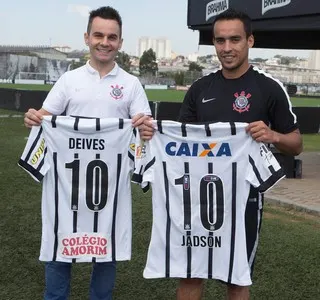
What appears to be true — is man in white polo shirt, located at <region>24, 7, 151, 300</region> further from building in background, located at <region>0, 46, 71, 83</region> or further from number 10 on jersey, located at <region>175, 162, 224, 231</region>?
building in background, located at <region>0, 46, 71, 83</region>

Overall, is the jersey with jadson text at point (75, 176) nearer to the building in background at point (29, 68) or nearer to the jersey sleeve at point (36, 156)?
the jersey sleeve at point (36, 156)

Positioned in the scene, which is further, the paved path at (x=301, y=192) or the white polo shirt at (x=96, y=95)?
the paved path at (x=301, y=192)

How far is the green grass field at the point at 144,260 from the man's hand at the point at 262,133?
1.72 metres

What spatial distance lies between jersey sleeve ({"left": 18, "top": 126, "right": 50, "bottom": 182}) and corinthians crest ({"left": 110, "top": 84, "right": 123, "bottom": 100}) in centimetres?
52

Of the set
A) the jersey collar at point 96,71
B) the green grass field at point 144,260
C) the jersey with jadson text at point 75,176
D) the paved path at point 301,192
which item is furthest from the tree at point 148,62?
the jersey with jadson text at point 75,176

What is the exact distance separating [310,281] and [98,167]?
7.55 feet

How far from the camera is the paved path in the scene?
692 centimetres

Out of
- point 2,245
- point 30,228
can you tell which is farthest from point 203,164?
point 30,228

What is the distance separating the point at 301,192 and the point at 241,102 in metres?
5.28

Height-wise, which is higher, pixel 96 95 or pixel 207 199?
pixel 96 95

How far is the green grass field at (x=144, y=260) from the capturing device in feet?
13.6

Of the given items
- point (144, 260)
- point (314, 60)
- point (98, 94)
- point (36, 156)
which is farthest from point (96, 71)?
point (314, 60)

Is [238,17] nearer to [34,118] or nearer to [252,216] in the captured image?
[252,216]

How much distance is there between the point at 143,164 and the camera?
313 cm
